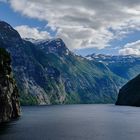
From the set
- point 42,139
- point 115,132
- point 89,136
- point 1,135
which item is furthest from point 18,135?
point 115,132

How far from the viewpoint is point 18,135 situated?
14625 cm

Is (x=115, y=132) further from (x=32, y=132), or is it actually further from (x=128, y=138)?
(x=32, y=132)

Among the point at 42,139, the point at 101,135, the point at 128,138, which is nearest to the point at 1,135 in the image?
the point at 42,139

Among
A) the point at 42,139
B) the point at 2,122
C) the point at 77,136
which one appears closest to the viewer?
the point at 42,139

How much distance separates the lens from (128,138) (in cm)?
13800

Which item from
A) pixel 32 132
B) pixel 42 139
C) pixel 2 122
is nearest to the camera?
pixel 42 139

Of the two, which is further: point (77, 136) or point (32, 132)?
point (32, 132)

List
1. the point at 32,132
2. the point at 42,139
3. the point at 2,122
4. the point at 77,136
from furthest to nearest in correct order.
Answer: the point at 2,122 → the point at 32,132 → the point at 77,136 → the point at 42,139

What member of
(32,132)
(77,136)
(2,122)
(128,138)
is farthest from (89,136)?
(2,122)

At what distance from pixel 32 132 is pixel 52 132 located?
8558mm

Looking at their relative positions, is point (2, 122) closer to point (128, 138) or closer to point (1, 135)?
point (1, 135)

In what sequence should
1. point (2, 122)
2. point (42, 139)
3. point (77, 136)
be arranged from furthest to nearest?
point (2, 122) → point (77, 136) → point (42, 139)

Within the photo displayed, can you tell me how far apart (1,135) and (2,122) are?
54.4m

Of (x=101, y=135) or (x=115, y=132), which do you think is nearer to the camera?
(x=101, y=135)
